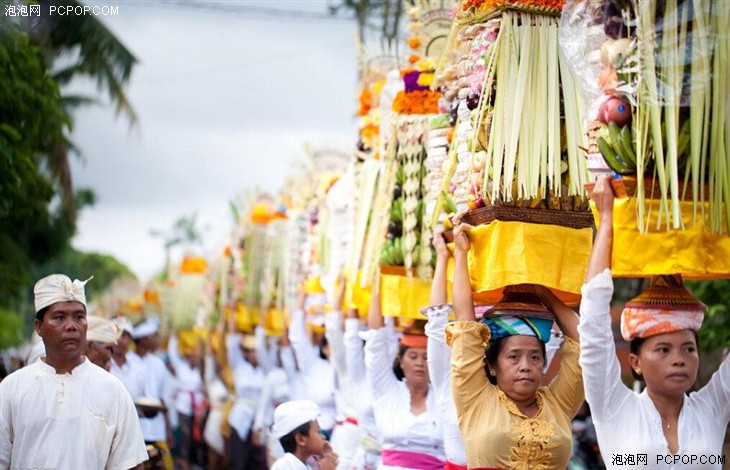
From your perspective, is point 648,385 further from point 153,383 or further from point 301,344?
point 153,383

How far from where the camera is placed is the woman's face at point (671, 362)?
4.83 m

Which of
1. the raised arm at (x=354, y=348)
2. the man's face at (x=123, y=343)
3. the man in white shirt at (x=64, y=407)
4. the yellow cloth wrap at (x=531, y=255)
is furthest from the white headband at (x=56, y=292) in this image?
the man's face at (x=123, y=343)

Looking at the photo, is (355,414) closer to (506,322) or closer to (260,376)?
(506,322)

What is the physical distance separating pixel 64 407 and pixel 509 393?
2.12 metres

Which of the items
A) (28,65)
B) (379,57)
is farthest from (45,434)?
(379,57)

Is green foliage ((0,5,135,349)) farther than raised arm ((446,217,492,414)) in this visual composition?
Yes

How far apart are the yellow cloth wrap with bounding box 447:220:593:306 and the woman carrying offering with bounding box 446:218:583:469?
18cm

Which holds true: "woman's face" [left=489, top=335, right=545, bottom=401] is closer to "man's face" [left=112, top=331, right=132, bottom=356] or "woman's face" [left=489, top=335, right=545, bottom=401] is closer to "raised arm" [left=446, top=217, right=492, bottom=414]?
"raised arm" [left=446, top=217, right=492, bottom=414]

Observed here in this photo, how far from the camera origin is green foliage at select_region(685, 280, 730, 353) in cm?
930

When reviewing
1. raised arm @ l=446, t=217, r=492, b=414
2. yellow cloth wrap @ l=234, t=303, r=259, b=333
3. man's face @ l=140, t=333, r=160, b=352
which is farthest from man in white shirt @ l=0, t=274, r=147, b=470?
yellow cloth wrap @ l=234, t=303, r=259, b=333

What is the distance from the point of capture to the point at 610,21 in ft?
15.4

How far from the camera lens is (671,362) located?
15.9 ft

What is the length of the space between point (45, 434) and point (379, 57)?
18.8 feet

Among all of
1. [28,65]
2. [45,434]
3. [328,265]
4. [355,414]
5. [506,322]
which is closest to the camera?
[506,322]
